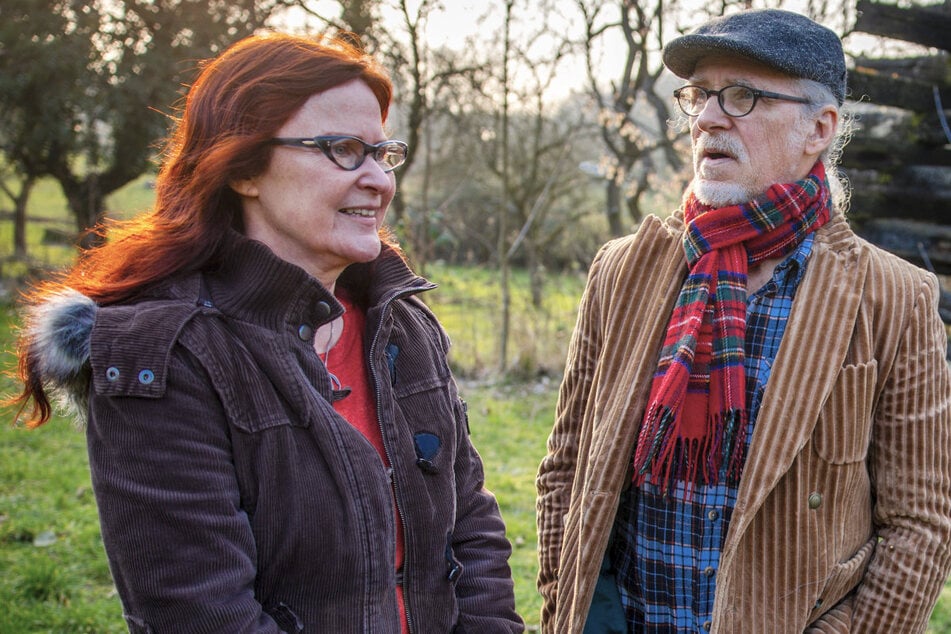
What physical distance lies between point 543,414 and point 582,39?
4.81m

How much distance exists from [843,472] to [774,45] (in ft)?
3.60

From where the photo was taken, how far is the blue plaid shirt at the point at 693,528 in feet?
6.61

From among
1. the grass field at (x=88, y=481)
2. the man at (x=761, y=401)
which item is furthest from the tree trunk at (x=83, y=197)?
the man at (x=761, y=401)

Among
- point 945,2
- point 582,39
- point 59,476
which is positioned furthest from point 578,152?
point 59,476

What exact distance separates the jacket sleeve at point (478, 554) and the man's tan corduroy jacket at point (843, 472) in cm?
21

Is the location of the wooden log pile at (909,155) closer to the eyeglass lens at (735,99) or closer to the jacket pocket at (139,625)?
the eyeglass lens at (735,99)

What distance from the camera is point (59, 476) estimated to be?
5.41 meters

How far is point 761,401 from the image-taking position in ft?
6.59

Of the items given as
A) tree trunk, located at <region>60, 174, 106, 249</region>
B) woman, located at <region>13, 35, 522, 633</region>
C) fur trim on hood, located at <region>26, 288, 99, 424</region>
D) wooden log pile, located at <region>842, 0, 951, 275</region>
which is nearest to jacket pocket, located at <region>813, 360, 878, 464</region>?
woman, located at <region>13, 35, 522, 633</region>

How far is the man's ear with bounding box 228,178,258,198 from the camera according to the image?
1.78m

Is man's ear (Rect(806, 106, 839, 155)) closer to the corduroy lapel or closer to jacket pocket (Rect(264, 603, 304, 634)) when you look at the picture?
the corduroy lapel

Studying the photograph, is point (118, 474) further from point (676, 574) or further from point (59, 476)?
point (59, 476)

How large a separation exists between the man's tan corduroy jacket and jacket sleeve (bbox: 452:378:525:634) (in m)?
0.21

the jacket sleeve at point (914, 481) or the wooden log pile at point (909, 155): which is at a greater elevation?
the wooden log pile at point (909, 155)
